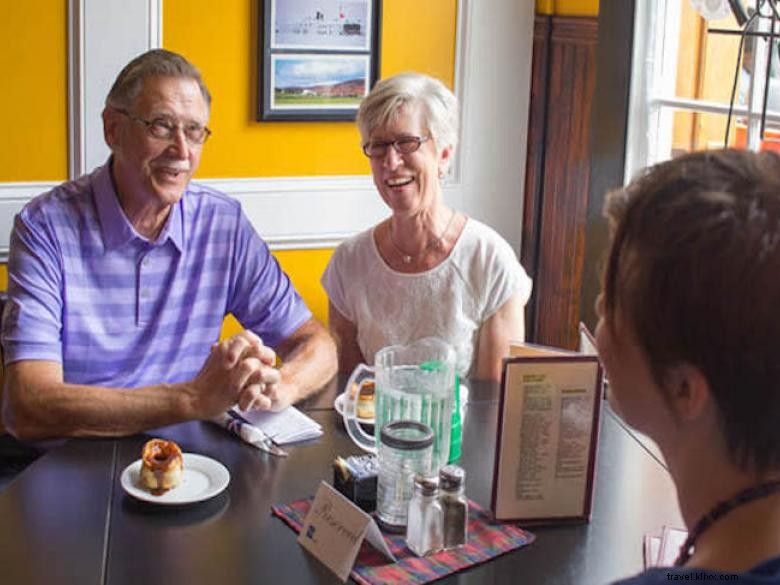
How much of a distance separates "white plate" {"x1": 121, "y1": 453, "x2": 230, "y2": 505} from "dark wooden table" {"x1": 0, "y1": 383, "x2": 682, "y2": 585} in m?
0.02

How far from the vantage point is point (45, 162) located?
3.12 metres

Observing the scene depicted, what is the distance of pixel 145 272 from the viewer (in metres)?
2.42

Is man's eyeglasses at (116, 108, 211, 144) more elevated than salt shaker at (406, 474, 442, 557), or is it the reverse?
man's eyeglasses at (116, 108, 211, 144)

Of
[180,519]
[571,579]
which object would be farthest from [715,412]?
[180,519]

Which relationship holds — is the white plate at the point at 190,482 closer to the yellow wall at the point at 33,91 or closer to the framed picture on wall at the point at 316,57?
the yellow wall at the point at 33,91

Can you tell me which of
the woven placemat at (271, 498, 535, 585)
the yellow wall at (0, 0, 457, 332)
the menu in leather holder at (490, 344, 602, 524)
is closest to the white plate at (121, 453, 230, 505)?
the woven placemat at (271, 498, 535, 585)

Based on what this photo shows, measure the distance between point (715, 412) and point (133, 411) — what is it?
1.26 meters

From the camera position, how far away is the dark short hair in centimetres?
92

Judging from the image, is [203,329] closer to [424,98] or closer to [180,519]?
[424,98]

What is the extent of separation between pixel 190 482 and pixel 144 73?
1031 mm

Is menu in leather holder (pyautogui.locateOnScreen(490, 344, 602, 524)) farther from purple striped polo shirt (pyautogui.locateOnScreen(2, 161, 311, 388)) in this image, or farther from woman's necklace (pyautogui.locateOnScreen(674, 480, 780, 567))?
purple striped polo shirt (pyautogui.locateOnScreen(2, 161, 311, 388))

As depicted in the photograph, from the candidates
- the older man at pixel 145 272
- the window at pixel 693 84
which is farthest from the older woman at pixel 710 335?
the window at pixel 693 84

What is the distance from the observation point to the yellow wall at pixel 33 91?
303cm

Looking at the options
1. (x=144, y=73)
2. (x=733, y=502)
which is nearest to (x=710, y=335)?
(x=733, y=502)
